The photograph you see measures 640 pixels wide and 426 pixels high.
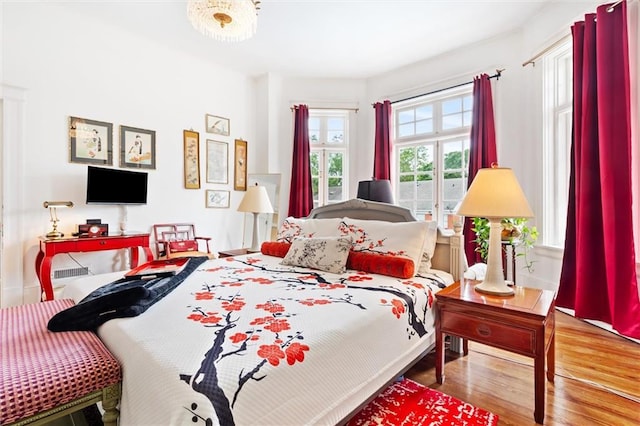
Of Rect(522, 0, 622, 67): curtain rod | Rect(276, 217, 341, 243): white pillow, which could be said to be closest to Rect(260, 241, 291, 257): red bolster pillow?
Rect(276, 217, 341, 243): white pillow

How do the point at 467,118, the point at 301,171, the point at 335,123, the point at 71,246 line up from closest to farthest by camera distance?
the point at 71,246 → the point at 467,118 → the point at 301,171 → the point at 335,123

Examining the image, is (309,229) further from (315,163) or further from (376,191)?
(315,163)

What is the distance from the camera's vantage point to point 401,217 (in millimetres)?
2744

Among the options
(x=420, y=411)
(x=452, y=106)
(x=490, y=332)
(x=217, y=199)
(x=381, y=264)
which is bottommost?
(x=420, y=411)

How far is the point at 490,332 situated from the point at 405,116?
3.68 metres

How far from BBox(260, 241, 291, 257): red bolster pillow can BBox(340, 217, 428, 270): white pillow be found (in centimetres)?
55

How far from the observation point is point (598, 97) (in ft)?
8.66

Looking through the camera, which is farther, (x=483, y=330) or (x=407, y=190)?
(x=407, y=190)

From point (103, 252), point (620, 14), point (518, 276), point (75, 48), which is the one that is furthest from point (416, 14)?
point (103, 252)

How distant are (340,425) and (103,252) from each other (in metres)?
3.58

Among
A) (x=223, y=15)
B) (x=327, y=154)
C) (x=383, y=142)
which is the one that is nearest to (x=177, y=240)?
(x=327, y=154)

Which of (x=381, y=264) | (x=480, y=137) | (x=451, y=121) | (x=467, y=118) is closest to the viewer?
(x=381, y=264)

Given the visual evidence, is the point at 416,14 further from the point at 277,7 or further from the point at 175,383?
the point at 175,383

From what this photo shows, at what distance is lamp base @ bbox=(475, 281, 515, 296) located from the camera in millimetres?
1859
